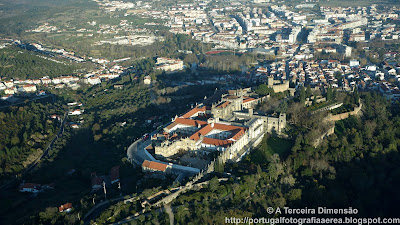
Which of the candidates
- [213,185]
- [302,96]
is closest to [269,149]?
[213,185]

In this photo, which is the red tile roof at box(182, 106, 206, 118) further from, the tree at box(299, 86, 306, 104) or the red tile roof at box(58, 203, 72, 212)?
the red tile roof at box(58, 203, 72, 212)

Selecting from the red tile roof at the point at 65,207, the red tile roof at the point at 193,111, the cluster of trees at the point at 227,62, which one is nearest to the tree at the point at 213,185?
the red tile roof at the point at 65,207

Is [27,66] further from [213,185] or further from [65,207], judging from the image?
[213,185]

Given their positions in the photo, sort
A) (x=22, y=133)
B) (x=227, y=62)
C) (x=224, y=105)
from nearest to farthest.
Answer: (x=224, y=105) → (x=22, y=133) → (x=227, y=62)

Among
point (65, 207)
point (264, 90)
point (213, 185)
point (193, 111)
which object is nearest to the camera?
point (65, 207)

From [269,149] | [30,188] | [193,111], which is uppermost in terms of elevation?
[193,111]

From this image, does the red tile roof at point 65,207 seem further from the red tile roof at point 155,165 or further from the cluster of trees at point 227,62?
the cluster of trees at point 227,62

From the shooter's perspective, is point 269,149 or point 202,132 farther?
point 202,132
